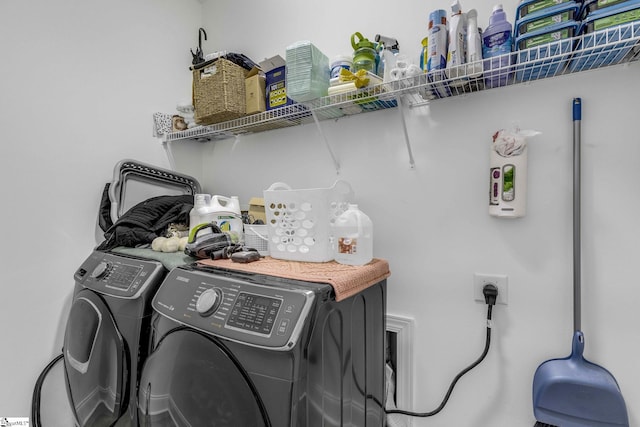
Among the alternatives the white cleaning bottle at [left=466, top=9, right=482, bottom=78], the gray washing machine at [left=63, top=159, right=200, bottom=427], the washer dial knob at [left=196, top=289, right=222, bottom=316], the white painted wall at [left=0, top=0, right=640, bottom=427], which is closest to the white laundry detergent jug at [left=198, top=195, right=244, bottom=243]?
the gray washing machine at [left=63, top=159, right=200, bottom=427]

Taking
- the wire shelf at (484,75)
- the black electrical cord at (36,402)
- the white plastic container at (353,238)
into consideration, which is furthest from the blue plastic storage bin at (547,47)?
the black electrical cord at (36,402)

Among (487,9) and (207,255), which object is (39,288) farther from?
(487,9)

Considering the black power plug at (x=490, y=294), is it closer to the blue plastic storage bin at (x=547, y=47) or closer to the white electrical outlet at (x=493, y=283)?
the white electrical outlet at (x=493, y=283)

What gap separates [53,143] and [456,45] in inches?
71.3

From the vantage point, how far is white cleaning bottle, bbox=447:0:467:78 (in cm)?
102

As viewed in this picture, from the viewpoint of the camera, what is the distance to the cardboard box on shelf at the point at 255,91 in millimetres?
1503

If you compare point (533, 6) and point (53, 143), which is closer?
point (533, 6)

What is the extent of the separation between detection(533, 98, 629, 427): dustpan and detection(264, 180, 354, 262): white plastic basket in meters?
0.79

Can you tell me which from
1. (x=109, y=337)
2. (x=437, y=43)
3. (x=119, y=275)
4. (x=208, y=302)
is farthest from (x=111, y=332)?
(x=437, y=43)

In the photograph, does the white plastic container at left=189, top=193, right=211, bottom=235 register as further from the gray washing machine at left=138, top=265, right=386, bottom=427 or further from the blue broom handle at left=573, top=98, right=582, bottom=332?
the blue broom handle at left=573, top=98, right=582, bottom=332

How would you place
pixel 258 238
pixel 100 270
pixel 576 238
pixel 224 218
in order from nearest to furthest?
pixel 576 238
pixel 100 270
pixel 258 238
pixel 224 218

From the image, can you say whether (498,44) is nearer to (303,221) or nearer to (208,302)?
(303,221)

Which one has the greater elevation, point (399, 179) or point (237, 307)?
point (399, 179)

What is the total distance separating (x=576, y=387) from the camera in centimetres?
92
